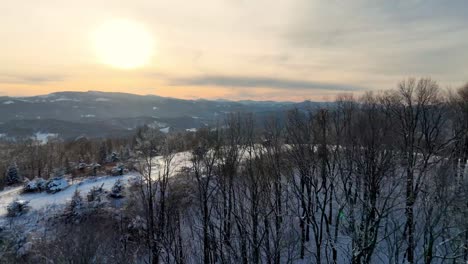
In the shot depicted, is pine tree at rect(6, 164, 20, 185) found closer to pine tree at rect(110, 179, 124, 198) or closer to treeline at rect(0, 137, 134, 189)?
treeline at rect(0, 137, 134, 189)

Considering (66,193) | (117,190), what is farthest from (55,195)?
(117,190)

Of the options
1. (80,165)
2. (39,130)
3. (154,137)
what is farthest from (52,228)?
(39,130)

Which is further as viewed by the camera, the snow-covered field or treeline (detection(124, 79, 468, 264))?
the snow-covered field

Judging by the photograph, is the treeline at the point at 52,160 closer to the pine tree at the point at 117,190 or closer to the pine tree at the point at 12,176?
the pine tree at the point at 12,176

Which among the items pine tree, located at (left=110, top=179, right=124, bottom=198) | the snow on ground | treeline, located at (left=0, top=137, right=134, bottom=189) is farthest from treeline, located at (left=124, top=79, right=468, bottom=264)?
treeline, located at (left=0, top=137, right=134, bottom=189)

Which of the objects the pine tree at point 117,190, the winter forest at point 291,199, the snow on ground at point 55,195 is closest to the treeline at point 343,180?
the winter forest at point 291,199
